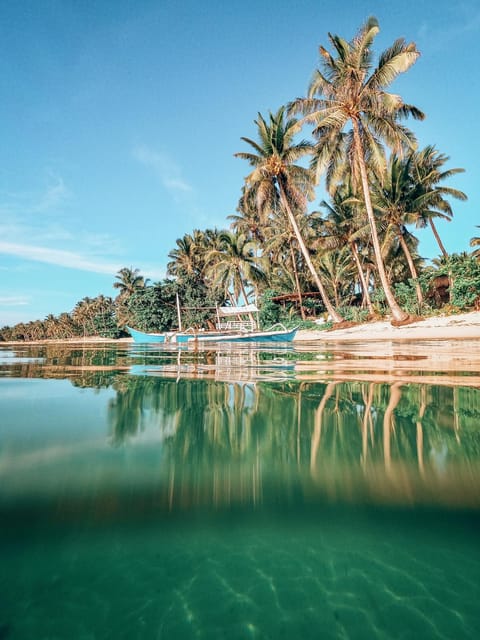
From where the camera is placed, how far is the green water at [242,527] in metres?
0.77

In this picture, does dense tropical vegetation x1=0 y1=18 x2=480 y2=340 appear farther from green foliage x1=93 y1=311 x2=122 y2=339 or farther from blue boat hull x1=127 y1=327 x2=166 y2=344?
green foliage x1=93 y1=311 x2=122 y2=339

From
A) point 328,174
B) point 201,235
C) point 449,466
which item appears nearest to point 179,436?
point 449,466

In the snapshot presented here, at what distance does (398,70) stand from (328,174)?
15.9 ft

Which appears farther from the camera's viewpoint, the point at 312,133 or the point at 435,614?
the point at 312,133

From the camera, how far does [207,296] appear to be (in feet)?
111

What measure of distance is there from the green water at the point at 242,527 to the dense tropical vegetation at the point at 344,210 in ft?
44.9

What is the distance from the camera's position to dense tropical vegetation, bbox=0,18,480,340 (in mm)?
14258

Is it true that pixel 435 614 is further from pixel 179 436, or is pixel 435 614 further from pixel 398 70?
pixel 398 70

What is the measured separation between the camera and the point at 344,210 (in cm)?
2188

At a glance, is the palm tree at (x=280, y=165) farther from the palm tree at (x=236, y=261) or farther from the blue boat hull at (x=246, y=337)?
the palm tree at (x=236, y=261)

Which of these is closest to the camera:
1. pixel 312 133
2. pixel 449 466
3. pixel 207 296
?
pixel 449 466

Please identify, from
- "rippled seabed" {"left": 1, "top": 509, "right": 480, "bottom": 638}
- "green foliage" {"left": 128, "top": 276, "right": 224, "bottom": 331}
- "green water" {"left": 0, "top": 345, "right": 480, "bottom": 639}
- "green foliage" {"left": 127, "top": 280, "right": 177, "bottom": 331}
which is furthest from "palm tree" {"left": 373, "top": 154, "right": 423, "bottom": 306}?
"green foliage" {"left": 127, "top": 280, "right": 177, "bottom": 331}

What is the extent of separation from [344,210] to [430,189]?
15.9ft

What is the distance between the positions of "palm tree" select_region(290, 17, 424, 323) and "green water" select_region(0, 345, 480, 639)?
13621 millimetres
